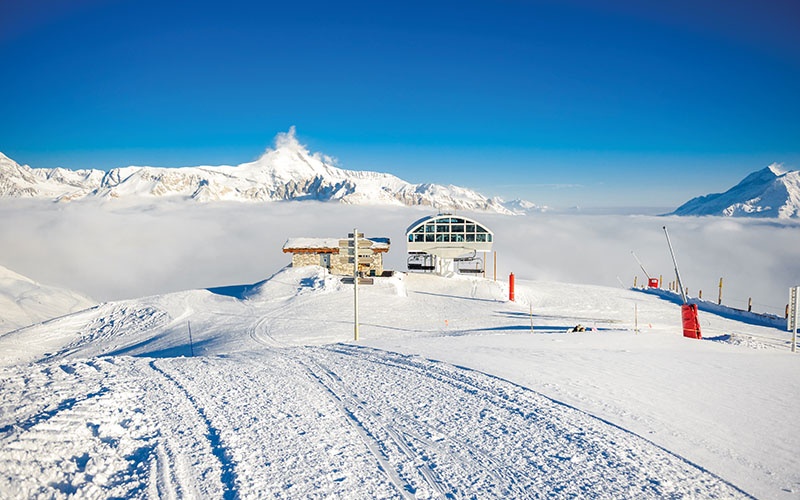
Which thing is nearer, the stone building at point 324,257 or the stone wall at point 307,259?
the stone building at point 324,257

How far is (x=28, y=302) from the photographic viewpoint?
165m

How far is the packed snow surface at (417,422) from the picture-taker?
5598mm

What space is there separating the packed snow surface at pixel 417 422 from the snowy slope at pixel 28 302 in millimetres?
160669

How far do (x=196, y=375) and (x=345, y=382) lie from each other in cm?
401

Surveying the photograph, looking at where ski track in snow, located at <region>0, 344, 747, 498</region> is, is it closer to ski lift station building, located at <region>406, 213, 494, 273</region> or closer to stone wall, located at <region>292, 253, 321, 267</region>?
stone wall, located at <region>292, 253, 321, 267</region>

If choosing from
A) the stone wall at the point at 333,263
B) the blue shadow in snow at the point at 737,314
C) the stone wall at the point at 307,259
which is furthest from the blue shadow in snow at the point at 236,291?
the blue shadow in snow at the point at 737,314

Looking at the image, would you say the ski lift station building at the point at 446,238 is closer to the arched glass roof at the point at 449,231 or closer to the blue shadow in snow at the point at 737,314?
the arched glass roof at the point at 449,231

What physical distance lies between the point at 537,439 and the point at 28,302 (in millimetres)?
215266

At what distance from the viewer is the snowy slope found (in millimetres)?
141688

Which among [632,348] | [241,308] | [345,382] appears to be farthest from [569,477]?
[241,308]

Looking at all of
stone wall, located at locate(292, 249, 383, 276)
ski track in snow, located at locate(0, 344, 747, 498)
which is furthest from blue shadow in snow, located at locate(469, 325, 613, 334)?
stone wall, located at locate(292, 249, 383, 276)

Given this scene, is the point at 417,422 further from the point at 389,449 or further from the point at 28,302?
the point at 28,302

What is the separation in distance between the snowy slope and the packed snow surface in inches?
6326

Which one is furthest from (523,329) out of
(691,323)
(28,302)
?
(28,302)
